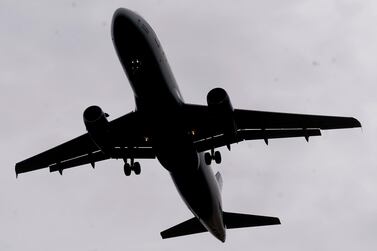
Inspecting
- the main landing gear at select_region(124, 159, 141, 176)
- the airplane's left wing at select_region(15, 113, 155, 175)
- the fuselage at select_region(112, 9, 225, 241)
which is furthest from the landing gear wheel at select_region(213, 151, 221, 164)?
the main landing gear at select_region(124, 159, 141, 176)

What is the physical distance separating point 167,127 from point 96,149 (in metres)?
6.44

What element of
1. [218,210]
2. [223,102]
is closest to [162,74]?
[223,102]

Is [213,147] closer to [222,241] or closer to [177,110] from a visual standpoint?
[177,110]

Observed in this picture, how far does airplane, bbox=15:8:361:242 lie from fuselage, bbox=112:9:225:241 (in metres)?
0.04

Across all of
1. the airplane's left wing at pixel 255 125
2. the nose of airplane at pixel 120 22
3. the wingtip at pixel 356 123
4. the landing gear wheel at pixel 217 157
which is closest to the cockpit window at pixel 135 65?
the nose of airplane at pixel 120 22

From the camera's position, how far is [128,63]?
25.1 meters

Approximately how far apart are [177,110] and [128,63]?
10.7 ft

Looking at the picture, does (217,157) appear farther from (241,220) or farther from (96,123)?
(241,220)

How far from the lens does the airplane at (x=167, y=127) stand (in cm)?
2517

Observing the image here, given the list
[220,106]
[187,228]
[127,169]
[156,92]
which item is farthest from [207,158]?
[187,228]

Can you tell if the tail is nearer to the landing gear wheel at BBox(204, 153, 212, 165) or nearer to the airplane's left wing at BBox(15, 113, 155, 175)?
the airplane's left wing at BBox(15, 113, 155, 175)

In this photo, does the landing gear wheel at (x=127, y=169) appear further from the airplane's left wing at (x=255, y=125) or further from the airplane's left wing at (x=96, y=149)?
the airplane's left wing at (x=255, y=125)

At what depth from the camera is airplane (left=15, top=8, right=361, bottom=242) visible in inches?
991

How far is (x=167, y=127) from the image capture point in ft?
86.6
